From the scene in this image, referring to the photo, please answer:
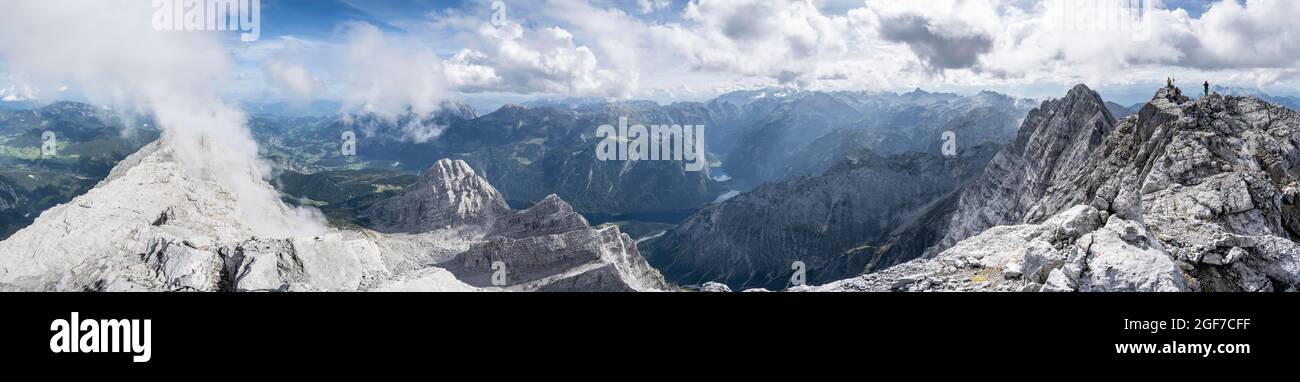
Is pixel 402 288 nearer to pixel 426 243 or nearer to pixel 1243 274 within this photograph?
pixel 1243 274

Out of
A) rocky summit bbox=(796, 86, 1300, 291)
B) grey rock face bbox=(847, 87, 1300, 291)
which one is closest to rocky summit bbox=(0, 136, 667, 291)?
rocky summit bbox=(796, 86, 1300, 291)

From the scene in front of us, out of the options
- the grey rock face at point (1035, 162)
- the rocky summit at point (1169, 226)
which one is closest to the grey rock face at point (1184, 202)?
the rocky summit at point (1169, 226)

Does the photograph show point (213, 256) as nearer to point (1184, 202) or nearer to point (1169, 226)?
point (1169, 226)

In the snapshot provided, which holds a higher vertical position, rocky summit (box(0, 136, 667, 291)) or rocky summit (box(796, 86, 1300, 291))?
rocky summit (box(796, 86, 1300, 291))

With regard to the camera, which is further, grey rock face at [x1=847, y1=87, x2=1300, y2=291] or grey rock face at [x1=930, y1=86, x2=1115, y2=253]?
grey rock face at [x1=930, y1=86, x2=1115, y2=253]

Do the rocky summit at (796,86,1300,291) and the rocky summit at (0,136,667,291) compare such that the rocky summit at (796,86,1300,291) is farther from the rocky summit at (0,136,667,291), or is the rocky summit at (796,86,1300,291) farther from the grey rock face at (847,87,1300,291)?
the rocky summit at (0,136,667,291)

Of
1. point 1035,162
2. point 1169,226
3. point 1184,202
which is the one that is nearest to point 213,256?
point 1169,226
